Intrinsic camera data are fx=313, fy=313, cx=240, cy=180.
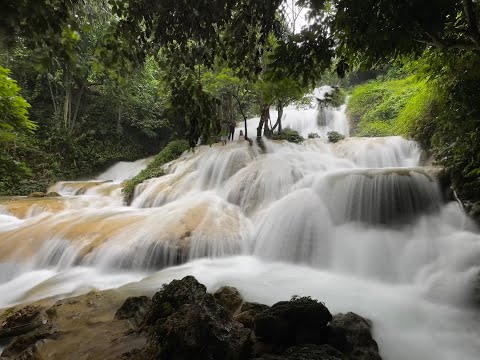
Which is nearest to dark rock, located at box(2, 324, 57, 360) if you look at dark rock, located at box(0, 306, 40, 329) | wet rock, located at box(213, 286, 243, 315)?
dark rock, located at box(0, 306, 40, 329)

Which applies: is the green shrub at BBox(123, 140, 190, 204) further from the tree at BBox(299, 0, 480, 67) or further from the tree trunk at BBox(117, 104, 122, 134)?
the tree at BBox(299, 0, 480, 67)

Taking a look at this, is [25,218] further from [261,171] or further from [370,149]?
[370,149]

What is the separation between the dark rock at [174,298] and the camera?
3.58 m

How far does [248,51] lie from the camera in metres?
3.78

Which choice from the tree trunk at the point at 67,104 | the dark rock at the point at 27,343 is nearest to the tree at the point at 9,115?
the dark rock at the point at 27,343

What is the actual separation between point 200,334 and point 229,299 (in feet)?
5.36

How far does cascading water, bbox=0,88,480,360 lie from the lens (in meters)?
4.46

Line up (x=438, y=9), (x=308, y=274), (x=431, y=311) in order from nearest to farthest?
(x=438, y=9) < (x=431, y=311) < (x=308, y=274)

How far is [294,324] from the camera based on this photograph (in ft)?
10.6

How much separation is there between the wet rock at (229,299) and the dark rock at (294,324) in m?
1.05

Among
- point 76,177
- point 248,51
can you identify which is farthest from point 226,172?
point 76,177

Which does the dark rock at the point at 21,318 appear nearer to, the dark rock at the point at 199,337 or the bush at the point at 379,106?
the dark rock at the point at 199,337

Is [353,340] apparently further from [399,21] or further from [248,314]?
[399,21]

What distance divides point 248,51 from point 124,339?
3.58m
